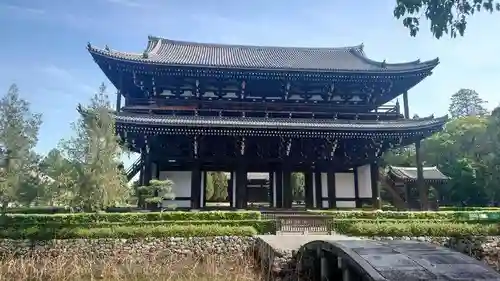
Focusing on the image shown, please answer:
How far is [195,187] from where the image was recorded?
19703 mm

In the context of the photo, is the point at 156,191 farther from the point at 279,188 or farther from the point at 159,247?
the point at 279,188

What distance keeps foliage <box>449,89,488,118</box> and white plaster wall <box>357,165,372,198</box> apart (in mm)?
51177

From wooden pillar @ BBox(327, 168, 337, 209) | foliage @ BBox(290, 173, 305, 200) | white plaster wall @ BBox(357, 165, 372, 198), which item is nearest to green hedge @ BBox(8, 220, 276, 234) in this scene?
wooden pillar @ BBox(327, 168, 337, 209)

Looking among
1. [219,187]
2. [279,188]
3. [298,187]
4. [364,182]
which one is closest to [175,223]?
[279,188]

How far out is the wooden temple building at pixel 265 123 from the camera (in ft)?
62.2

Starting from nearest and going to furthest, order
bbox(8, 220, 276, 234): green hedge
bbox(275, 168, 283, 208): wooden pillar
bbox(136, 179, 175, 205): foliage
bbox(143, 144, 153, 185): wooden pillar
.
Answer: bbox(8, 220, 276, 234): green hedge → bbox(136, 179, 175, 205): foliage → bbox(143, 144, 153, 185): wooden pillar → bbox(275, 168, 283, 208): wooden pillar

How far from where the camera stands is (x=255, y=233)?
1560 cm

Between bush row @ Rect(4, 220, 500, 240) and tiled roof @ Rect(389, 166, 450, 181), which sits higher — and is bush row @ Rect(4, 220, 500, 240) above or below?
below

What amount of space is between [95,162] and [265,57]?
15156mm

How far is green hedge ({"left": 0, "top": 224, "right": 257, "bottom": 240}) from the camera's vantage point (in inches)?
578

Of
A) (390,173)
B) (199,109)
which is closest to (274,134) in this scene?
(199,109)

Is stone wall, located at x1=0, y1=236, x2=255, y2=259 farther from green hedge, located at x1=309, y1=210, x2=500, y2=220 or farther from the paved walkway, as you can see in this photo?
green hedge, located at x1=309, y1=210, x2=500, y2=220

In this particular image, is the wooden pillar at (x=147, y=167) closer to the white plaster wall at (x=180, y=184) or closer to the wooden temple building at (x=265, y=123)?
the wooden temple building at (x=265, y=123)

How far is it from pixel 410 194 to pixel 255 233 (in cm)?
1968
